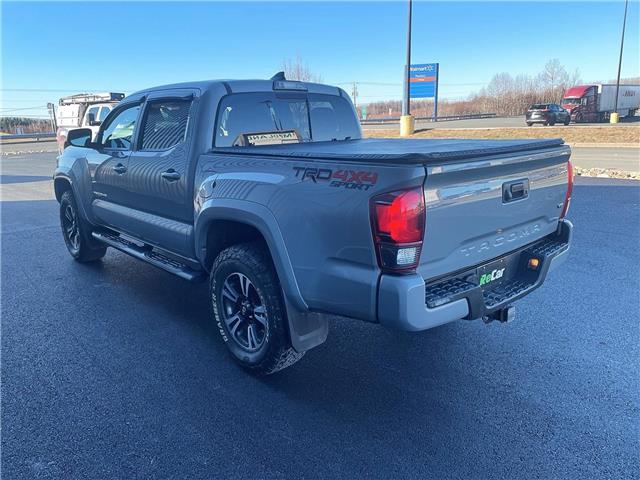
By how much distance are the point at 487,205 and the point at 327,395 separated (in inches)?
61.3

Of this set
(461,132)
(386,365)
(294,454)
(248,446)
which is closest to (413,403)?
(386,365)

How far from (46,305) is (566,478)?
455 centimetres

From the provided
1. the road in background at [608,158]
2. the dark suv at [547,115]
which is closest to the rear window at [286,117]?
the road in background at [608,158]

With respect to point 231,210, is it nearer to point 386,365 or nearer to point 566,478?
point 386,365

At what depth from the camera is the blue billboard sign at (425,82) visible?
4603 cm

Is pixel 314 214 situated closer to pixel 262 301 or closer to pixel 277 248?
pixel 277 248

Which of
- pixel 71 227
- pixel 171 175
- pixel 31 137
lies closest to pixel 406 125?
pixel 71 227

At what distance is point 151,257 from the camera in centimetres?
453

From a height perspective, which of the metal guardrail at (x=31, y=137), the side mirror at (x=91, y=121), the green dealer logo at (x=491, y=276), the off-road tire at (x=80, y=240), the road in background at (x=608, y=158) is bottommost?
the off-road tire at (x=80, y=240)

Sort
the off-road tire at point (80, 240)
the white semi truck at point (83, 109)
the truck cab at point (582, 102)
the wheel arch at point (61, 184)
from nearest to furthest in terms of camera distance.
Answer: the off-road tire at point (80, 240) < the wheel arch at point (61, 184) < the white semi truck at point (83, 109) < the truck cab at point (582, 102)

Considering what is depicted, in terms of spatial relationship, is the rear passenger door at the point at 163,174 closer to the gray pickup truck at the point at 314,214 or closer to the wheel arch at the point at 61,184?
the gray pickup truck at the point at 314,214

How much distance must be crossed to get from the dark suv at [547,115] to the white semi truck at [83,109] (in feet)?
82.7

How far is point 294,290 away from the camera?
2.91m

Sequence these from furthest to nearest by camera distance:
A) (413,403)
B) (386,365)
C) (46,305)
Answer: (46,305), (386,365), (413,403)
